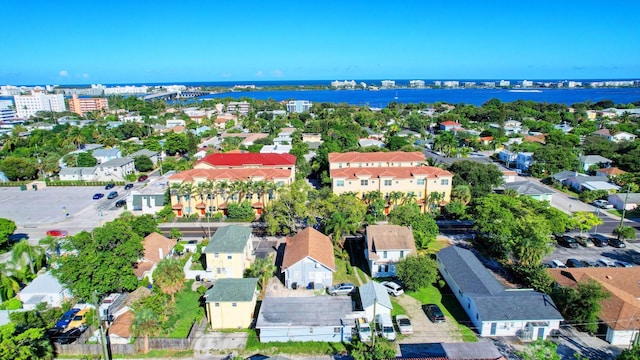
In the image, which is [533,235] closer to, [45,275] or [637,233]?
[637,233]

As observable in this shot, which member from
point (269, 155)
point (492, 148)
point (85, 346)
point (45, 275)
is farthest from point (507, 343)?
point (492, 148)

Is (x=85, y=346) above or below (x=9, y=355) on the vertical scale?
below

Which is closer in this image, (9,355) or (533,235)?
(9,355)

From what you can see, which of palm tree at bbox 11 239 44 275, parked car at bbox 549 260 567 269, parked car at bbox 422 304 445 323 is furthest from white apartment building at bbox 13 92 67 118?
parked car at bbox 549 260 567 269

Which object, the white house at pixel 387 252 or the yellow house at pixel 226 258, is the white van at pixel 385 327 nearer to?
the white house at pixel 387 252

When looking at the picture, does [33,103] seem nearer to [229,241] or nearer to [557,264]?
[229,241]

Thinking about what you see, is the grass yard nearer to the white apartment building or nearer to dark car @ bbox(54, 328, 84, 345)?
dark car @ bbox(54, 328, 84, 345)
